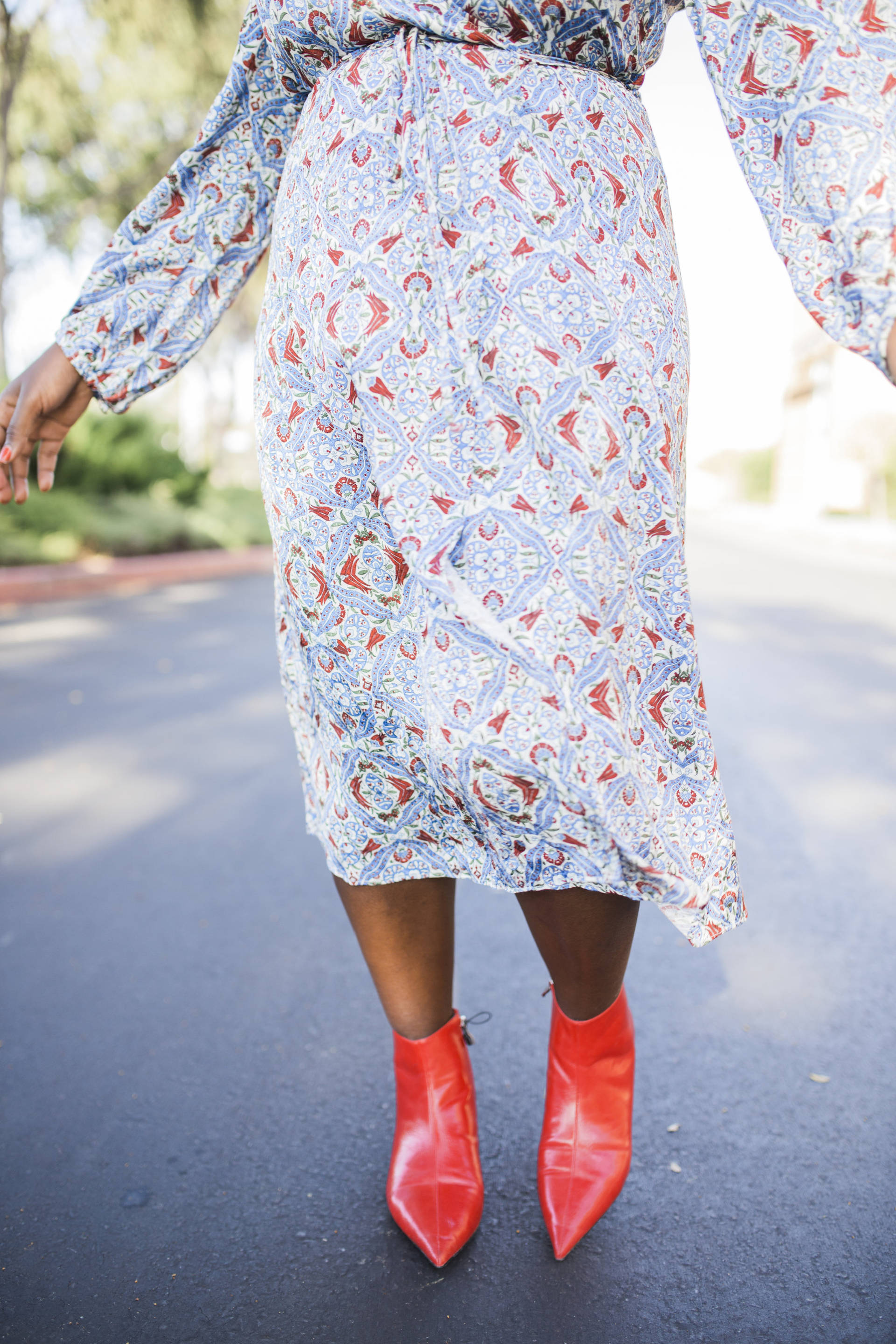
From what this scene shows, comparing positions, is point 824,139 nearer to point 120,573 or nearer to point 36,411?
point 36,411

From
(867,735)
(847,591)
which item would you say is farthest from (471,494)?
(847,591)

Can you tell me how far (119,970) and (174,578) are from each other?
7.76 meters

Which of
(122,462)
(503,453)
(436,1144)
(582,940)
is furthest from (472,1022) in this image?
(122,462)

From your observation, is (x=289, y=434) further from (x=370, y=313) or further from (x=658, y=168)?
(x=658, y=168)

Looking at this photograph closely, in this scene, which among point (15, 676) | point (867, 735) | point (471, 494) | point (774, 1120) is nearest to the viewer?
point (471, 494)

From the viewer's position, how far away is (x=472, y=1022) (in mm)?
1699

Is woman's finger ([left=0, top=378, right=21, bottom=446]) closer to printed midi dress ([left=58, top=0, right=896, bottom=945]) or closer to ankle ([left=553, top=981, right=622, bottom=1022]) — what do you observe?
printed midi dress ([left=58, top=0, right=896, bottom=945])

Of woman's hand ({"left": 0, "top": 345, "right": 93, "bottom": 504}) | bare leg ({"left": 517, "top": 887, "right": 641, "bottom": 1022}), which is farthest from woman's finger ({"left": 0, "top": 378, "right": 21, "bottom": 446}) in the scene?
bare leg ({"left": 517, "top": 887, "right": 641, "bottom": 1022})

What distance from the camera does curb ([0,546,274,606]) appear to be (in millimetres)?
7691

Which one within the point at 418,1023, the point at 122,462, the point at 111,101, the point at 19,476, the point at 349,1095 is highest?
the point at 111,101

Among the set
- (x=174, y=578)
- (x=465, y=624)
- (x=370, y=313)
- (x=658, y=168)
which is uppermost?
(x=658, y=168)

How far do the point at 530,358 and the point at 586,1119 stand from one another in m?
0.95

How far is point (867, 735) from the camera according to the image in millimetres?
3562

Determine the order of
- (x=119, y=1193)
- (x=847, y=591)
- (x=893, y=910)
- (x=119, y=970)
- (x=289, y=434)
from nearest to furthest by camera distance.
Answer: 1. (x=289, y=434)
2. (x=119, y=1193)
3. (x=119, y=970)
4. (x=893, y=910)
5. (x=847, y=591)
